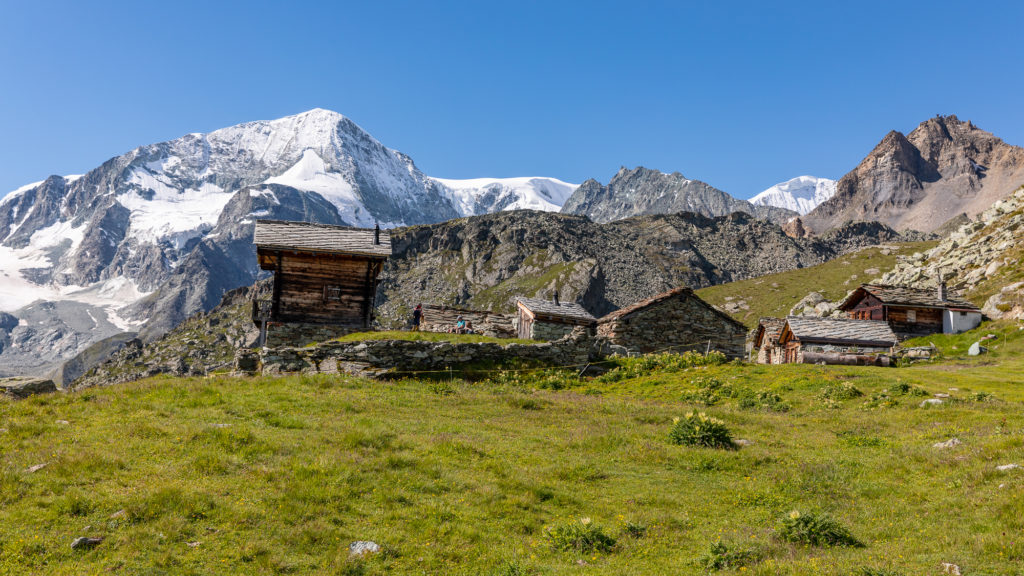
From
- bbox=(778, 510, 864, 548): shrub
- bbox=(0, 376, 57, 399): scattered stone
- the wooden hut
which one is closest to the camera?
bbox=(778, 510, 864, 548): shrub

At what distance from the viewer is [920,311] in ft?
180

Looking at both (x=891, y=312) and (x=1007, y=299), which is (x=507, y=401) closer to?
(x=891, y=312)

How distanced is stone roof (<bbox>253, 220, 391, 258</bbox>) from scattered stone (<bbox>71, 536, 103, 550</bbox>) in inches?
1141

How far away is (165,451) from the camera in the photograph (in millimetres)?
12117

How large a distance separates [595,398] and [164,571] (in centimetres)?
1795

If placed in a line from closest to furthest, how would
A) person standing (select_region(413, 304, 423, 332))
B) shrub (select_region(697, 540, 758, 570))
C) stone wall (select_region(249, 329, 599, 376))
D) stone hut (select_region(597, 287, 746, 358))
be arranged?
shrub (select_region(697, 540, 758, 570))
stone wall (select_region(249, 329, 599, 376))
person standing (select_region(413, 304, 423, 332))
stone hut (select_region(597, 287, 746, 358))

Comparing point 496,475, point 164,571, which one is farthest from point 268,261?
point 164,571

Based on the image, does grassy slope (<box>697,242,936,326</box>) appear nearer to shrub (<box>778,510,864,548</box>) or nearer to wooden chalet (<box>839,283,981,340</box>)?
wooden chalet (<box>839,283,981,340</box>)

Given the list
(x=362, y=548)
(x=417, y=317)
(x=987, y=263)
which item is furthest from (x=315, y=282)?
(x=987, y=263)

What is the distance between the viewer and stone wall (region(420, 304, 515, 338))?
41.6 m

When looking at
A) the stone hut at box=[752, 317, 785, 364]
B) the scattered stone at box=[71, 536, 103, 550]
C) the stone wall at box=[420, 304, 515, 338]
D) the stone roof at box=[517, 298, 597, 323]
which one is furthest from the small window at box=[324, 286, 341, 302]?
the stone hut at box=[752, 317, 785, 364]

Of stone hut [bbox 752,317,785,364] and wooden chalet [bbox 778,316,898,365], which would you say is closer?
wooden chalet [bbox 778,316,898,365]

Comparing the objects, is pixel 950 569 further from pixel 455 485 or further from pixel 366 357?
pixel 366 357

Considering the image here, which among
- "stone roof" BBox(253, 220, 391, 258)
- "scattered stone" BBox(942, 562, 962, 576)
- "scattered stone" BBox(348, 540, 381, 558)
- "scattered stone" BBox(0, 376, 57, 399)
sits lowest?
"scattered stone" BBox(348, 540, 381, 558)
